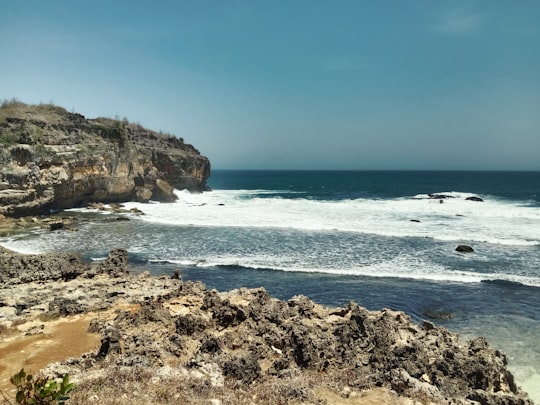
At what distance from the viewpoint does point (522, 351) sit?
11.0 metres

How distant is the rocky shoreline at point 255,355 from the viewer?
730 centimetres

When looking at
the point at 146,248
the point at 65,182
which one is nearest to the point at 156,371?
the point at 146,248

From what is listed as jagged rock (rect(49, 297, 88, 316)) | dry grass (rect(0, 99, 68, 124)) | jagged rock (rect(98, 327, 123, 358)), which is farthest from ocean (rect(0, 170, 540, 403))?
dry grass (rect(0, 99, 68, 124))

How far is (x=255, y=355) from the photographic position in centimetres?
881

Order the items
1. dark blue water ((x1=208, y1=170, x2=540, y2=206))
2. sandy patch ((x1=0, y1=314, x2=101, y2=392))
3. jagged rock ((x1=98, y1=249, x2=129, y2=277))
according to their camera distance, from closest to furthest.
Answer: sandy patch ((x1=0, y1=314, x2=101, y2=392)) < jagged rock ((x1=98, y1=249, x2=129, y2=277)) < dark blue water ((x1=208, y1=170, x2=540, y2=206))

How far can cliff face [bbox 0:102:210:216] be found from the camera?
3375cm

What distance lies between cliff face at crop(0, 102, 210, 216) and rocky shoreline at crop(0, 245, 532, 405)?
24.7 metres

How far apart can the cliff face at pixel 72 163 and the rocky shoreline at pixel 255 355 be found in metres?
24.7

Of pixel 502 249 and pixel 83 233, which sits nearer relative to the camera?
pixel 502 249

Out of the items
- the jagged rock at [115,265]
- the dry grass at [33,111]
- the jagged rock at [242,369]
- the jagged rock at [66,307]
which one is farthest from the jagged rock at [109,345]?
the dry grass at [33,111]

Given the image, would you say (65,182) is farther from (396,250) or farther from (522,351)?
(522,351)

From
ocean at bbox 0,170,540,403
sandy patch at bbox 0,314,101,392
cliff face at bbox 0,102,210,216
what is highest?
cliff face at bbox 0,102,210,216

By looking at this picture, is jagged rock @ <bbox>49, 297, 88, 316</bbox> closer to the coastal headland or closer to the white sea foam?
the coastal headland

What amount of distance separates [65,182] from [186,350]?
34.2 meters
